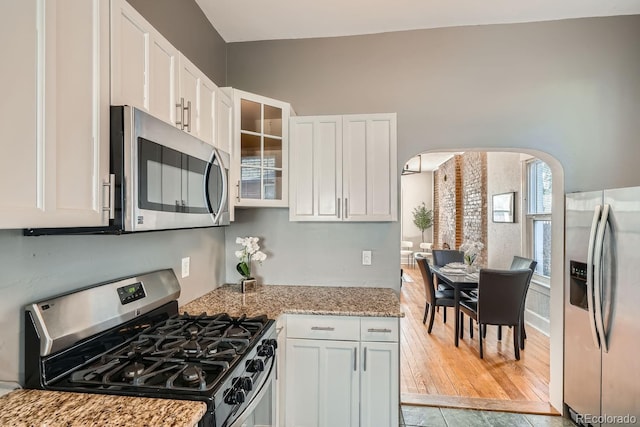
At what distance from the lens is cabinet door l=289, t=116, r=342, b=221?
7.61 ft

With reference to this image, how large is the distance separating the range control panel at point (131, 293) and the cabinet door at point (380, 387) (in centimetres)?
127

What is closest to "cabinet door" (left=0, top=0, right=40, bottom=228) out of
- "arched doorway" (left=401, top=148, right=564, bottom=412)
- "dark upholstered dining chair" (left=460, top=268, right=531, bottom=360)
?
"arched doorway" (left=401, top=148, right=564, bottom=412)

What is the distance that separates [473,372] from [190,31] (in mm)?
3557

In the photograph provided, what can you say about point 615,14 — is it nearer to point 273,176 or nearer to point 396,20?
point 396,20

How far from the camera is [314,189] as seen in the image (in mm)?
2344

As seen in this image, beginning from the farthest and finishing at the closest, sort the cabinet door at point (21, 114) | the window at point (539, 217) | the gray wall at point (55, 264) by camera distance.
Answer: the window at point (539, 217) < the gray wall at point (55, 264) < the cabinet door at point (21, 114)

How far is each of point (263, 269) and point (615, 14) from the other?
3235 millimetres

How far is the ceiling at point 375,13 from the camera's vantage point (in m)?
2.22

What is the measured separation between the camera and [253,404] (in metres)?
1.38

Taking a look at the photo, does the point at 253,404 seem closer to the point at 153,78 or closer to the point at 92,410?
the point at 92,410

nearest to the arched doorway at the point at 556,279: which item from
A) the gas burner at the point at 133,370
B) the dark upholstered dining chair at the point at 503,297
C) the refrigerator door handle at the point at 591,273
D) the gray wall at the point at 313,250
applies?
the refrigerator door handle at the point at 591,273

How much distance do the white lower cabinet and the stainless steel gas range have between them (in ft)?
1.11

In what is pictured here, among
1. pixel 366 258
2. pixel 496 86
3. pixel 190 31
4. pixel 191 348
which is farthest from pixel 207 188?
pixel 496 86

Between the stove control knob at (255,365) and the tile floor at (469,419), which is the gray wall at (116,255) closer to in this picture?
the stove control knob at (255,365)
